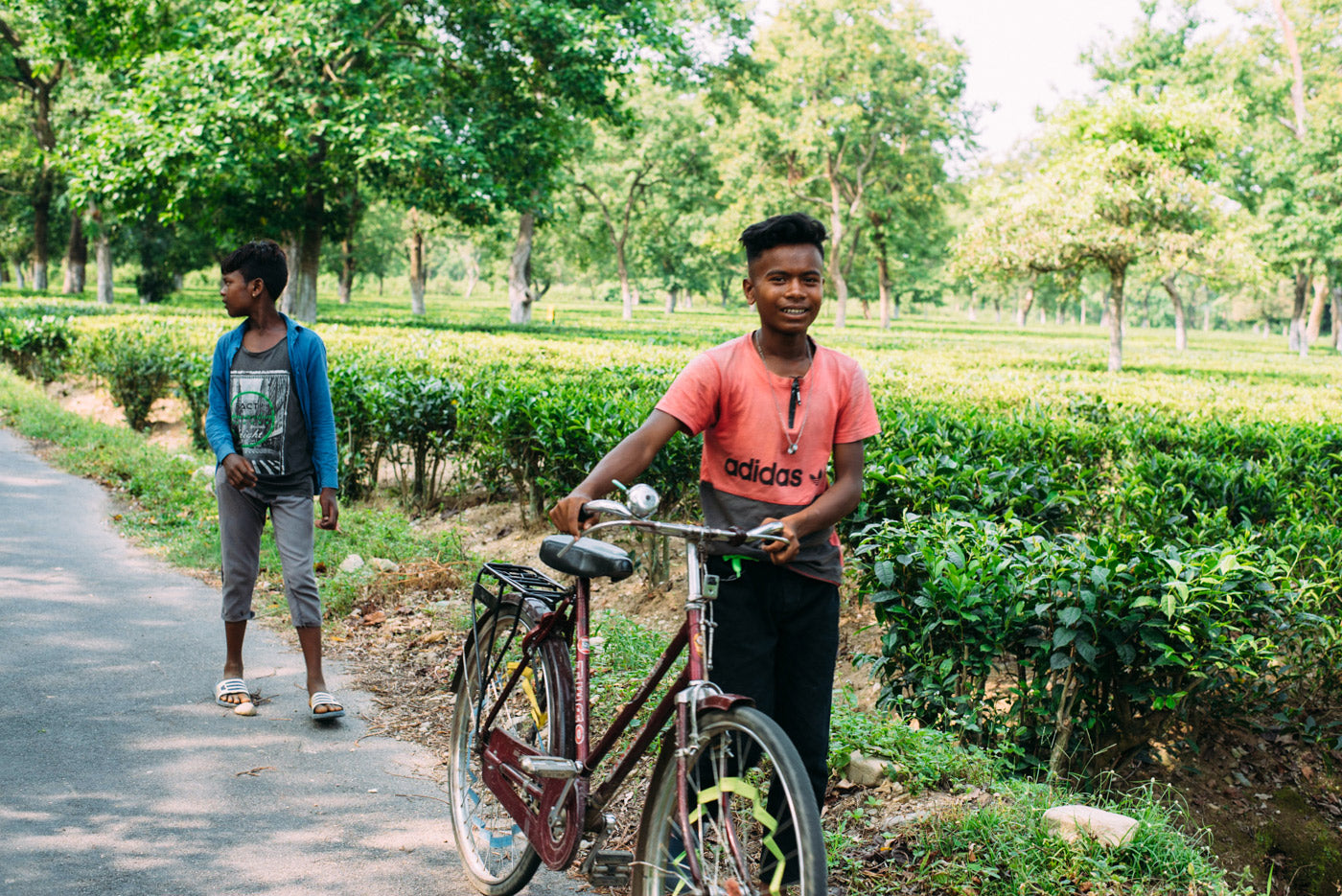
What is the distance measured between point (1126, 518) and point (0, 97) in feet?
157

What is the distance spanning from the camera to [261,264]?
454cm

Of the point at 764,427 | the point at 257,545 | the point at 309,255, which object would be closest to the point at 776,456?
the point at 764,427

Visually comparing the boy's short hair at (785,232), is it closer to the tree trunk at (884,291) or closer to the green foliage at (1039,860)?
the green foliage at (1039,860)

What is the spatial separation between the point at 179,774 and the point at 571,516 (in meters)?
2.44

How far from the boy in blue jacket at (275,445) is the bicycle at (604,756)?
4.51 feet

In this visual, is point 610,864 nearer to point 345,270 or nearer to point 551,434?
point 551,434

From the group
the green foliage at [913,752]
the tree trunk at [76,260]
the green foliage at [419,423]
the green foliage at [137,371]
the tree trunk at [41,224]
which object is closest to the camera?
the green foliage at [913,752]

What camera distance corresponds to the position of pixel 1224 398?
1143cm

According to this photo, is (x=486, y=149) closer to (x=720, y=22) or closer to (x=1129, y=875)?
(x=720, y=22)

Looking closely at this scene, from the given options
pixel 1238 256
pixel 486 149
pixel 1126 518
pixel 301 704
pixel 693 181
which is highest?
pixel 693 181

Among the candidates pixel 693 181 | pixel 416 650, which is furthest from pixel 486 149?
pixel 693 181

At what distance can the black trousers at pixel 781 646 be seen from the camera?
274 cm

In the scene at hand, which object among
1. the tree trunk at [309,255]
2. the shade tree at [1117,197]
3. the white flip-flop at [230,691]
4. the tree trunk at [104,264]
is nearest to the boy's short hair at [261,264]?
the white flip-flop at [230,691]

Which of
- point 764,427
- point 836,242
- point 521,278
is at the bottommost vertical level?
point 764,427
